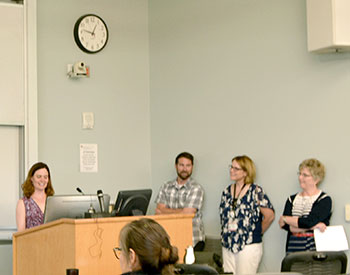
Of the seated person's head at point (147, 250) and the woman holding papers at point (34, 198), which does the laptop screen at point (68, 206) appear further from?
the seated person's head at point (147, 250)

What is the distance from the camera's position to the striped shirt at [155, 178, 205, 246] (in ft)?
23.8

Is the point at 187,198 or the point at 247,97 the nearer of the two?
the point at 247,97

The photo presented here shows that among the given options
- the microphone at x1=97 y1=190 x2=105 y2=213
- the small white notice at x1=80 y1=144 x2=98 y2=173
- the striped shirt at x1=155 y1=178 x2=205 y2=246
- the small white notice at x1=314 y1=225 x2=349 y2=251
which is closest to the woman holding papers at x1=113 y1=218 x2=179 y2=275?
→ the microphone at x1=97 y1=190 x2=105 y2=213

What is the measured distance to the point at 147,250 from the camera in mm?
2818

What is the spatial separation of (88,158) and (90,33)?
4.91 feet

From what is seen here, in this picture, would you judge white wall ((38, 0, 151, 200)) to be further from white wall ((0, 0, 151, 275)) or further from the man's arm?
the man's arm

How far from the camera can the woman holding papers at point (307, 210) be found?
5848 millimetres

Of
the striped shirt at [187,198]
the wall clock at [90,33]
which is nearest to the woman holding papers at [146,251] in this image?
the striped shirt at [187,198]

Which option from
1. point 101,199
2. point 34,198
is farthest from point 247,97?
point 101,199

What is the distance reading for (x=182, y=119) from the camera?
7836 mm

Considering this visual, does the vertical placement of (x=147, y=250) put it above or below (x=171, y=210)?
above

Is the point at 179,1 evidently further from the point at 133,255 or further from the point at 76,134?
the point at 133,255

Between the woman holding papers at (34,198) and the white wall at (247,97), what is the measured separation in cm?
204

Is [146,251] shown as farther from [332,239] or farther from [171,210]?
[171,210]
